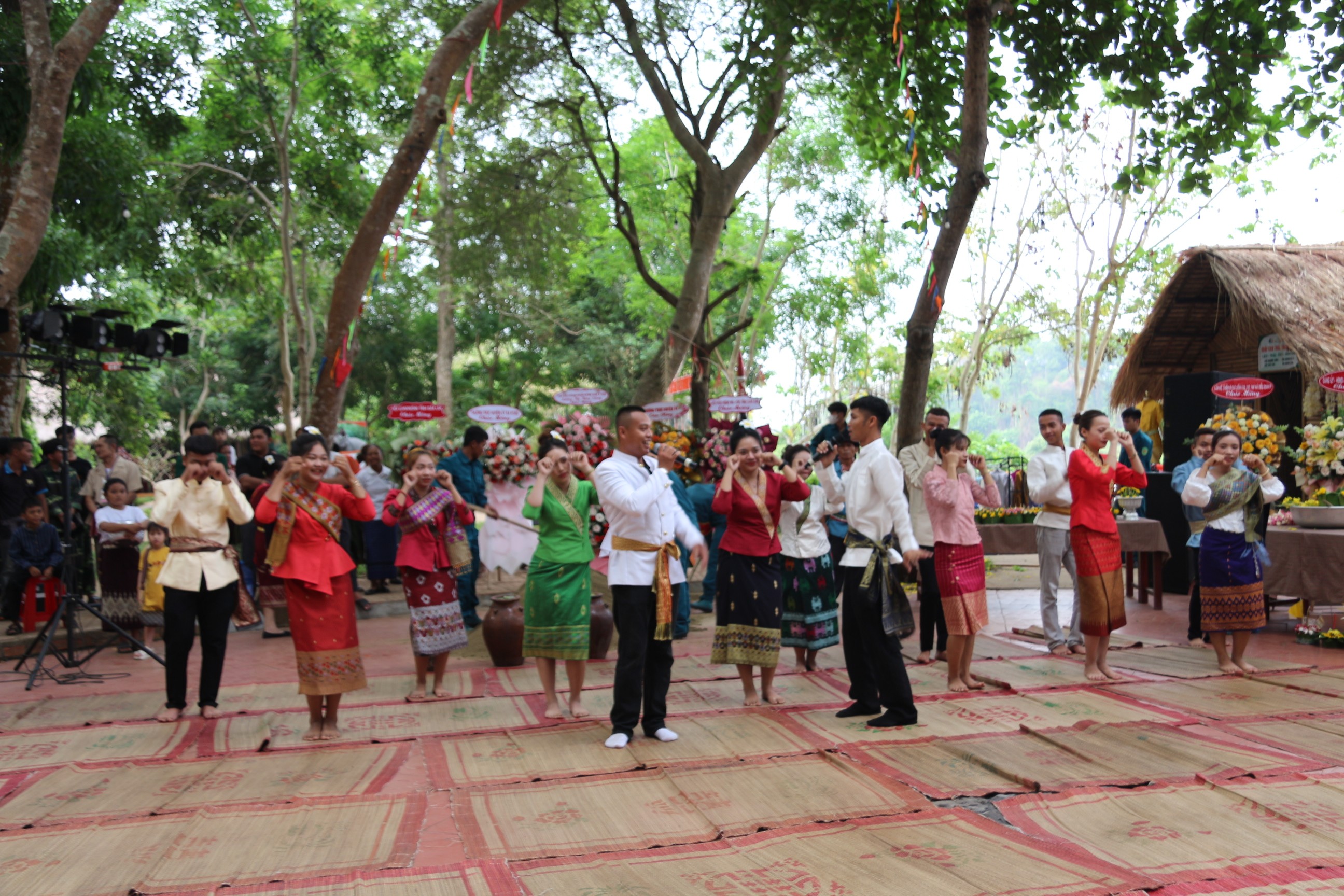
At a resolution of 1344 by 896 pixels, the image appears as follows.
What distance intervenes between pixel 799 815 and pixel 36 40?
8.77 meters

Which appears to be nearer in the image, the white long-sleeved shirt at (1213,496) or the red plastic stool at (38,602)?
the white long-sleeved shirt at (1213,496)

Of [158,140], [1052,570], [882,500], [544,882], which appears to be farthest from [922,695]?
[158,140]

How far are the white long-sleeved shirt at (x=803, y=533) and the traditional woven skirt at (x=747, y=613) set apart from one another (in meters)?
0.74

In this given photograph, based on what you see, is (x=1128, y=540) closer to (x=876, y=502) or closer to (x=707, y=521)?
(x=707, y=521)

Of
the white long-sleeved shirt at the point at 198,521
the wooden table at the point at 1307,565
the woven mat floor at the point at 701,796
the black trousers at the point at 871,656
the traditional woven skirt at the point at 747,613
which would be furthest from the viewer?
the wooden table at the point at 1307,565

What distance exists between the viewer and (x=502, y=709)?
609 centimetres

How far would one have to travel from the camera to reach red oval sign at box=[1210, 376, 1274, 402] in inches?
417

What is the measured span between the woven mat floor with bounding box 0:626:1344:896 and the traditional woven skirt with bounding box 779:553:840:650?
476mm

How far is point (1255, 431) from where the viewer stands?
9445 mm

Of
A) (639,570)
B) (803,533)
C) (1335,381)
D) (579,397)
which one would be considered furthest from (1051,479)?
(579,397)

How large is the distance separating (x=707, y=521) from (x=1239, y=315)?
815cm

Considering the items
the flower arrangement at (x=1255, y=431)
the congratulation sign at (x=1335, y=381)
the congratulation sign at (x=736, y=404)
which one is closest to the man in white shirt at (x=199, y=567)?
the congratulation sign at (x=736, y=404)

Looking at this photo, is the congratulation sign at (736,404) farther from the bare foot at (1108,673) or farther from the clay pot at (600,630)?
the bare foot at (1108,673)

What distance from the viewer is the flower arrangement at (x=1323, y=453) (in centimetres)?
829
